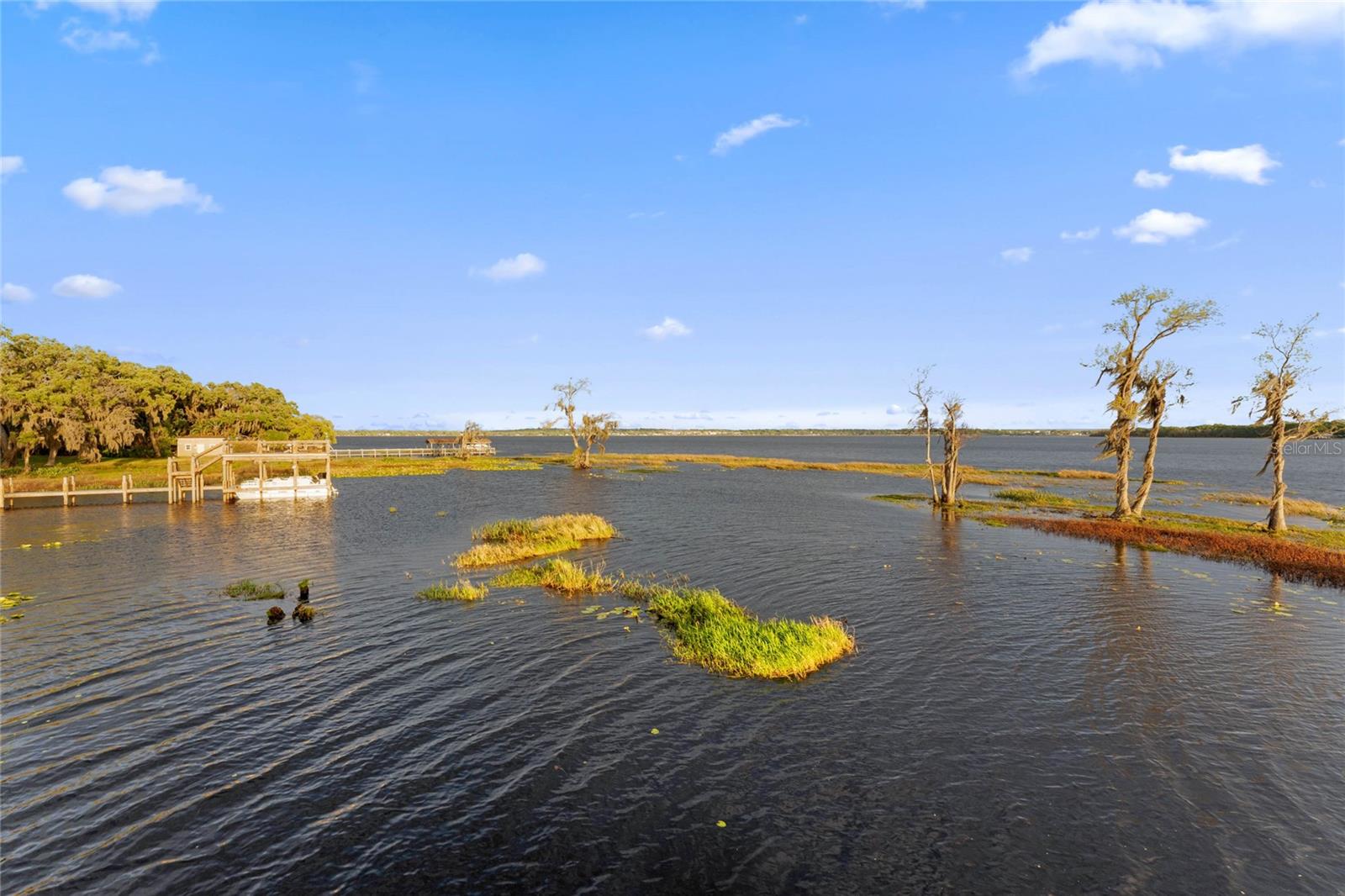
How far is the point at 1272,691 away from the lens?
1602 cm

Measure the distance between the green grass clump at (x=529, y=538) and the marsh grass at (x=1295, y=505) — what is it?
57.6 metres

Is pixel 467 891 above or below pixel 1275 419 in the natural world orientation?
below

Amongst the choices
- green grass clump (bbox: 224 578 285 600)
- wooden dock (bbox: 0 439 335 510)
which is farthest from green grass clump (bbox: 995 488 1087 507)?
wooden dock (bbox: 0 439 335 510)

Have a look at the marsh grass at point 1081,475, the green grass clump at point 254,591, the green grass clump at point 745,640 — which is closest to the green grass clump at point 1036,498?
the marsh grass at point 1081,475

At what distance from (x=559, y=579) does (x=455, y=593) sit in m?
4.37

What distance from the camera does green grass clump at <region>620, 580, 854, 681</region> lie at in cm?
1714

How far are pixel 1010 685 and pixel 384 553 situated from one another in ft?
99.3

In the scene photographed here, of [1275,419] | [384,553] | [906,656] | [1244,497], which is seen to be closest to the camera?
[906,656]

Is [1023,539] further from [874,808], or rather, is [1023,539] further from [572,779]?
[572,779]

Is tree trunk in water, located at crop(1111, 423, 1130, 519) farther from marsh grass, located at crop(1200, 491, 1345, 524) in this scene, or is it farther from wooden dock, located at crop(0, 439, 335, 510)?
wooden dock, located at crop(0, 439, 335, 510)

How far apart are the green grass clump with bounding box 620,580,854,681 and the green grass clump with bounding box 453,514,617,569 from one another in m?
11.8

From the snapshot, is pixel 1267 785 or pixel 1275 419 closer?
pixel 1267 785

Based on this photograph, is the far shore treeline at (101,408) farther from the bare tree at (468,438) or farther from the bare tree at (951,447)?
the bare tree at (951,447)

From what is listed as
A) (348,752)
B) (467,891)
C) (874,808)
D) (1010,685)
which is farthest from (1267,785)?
(348,752)
